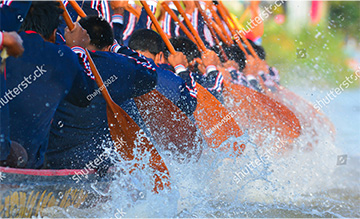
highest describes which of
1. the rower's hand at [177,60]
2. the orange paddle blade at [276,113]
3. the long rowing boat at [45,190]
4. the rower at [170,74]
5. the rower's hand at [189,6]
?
the rower's hand at [189,6]

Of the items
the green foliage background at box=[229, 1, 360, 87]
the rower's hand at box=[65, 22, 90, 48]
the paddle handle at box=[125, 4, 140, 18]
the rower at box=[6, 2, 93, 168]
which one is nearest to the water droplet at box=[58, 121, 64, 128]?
the rower at box=[6, 2, 93, 168]

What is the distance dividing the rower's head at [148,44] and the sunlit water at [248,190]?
787mm

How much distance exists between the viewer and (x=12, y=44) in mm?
1527

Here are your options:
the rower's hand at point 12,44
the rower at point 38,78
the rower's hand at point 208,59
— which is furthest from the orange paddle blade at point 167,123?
the rower's hand at point 208,59

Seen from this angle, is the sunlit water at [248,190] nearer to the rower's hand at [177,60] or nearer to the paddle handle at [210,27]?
the rower's hand at [177,60]

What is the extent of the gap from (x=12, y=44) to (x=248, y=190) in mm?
2016

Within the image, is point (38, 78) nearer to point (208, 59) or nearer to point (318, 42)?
point (208, 59)

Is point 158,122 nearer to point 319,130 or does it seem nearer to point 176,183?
point 176,183

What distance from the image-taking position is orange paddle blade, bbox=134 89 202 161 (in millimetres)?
2770

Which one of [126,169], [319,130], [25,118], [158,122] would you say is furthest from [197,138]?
[319,130]

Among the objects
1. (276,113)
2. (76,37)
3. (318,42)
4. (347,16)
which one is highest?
(347,16)

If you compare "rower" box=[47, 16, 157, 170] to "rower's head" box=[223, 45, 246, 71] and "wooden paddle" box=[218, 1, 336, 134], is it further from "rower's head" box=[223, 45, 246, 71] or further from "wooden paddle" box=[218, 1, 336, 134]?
"wooden paddle" box=[218, 1, 336, 134]

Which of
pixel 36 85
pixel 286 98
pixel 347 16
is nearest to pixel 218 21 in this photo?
pixel 286 98

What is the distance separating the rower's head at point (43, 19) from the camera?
6.13 ft
